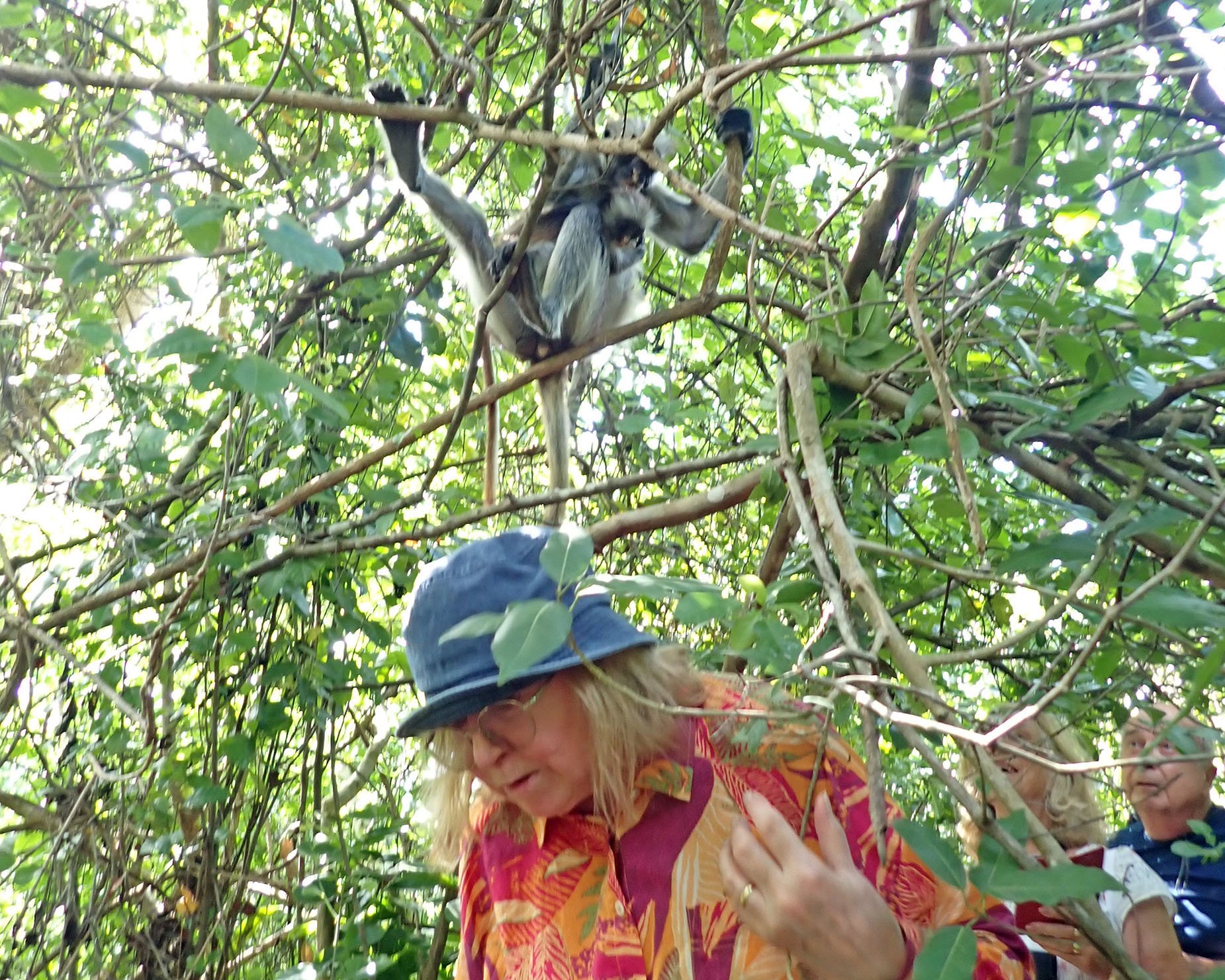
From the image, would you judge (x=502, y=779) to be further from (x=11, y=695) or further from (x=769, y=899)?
(x=11, y=695)

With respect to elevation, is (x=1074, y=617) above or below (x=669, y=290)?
below

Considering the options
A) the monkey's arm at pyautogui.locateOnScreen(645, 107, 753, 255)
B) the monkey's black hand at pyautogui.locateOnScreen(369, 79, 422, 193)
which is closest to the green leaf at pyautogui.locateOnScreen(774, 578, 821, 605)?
the monkey's black hand at pyautogui.locateOnScreen(369, 79, 422, 193)

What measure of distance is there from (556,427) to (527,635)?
8.30 feet

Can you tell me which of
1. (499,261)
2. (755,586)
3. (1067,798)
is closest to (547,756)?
(755,586)

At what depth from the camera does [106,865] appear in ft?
7.96

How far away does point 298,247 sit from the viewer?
125 centimetres

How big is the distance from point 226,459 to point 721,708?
1.31m

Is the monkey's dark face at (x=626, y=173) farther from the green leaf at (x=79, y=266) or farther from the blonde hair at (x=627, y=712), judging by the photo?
the blonde hair at (x=627, y=712)

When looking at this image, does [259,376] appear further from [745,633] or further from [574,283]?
[574,283]

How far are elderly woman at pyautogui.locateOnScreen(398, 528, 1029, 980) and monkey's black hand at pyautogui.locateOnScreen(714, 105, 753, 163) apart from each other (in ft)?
6.22

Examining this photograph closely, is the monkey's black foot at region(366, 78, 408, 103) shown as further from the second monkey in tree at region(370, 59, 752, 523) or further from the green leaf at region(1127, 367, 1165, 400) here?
the green leaf at region(1127, 367, 1165, 400)

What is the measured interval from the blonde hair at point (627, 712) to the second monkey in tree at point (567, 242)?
145cm

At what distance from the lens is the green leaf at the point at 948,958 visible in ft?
2.18

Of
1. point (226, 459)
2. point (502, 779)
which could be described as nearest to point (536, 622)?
point (502, 779)
